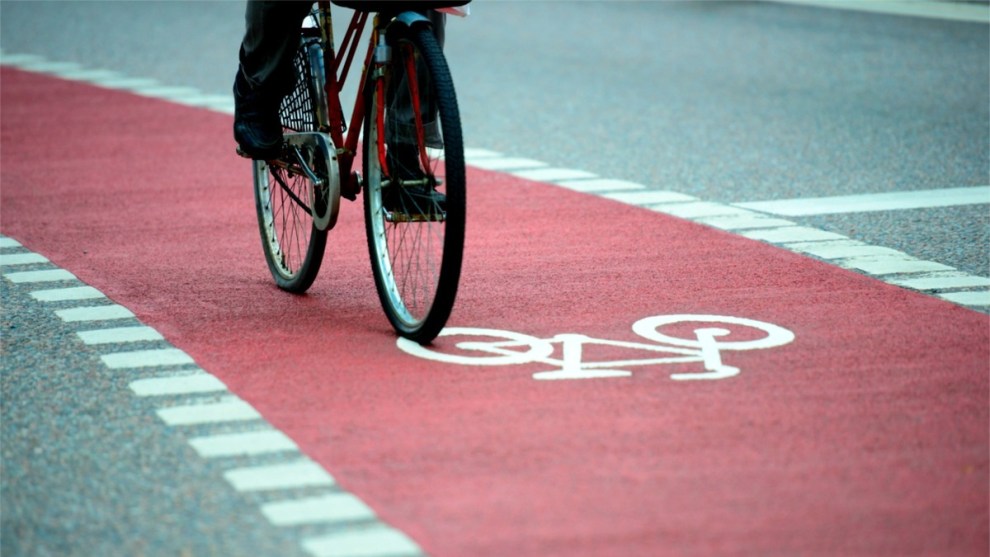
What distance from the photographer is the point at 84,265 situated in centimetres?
711

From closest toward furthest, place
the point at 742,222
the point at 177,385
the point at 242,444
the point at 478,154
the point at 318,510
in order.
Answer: the point at 318,510
the point at 242,444
the point at 177,385
the point at 742,222
the point at 478,154

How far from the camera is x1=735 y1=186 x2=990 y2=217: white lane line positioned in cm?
824

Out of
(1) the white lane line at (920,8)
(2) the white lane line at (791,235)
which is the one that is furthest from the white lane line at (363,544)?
(1) the white lane line at (920,8)

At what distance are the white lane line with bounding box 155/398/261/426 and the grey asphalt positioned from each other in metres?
0.07

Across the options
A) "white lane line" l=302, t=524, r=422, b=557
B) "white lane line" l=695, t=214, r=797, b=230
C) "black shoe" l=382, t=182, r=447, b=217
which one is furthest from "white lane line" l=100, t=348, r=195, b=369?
"white lane line" l=695, t=214, r=797, b=230

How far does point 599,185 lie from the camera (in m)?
9.18

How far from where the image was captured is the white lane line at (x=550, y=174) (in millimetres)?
9469

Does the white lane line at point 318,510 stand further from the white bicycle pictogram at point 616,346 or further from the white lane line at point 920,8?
the white lane line at point 920,8

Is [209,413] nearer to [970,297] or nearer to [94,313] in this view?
[94,313]

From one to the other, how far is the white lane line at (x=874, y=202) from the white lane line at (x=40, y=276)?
3.34 m

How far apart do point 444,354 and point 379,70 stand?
3.10ft

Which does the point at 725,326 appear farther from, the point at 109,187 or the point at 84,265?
the point at 109,187

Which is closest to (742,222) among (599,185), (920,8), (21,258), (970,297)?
(599,185)

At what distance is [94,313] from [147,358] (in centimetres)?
75
